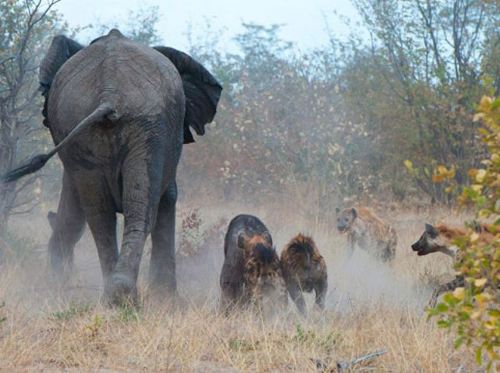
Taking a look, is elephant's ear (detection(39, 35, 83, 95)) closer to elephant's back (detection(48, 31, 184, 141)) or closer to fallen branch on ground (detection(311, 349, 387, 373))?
elephant's back (detection(48, 31, 184, 141))

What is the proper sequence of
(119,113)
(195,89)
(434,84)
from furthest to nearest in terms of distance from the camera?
(434,84) → (195,89) → (119,113)

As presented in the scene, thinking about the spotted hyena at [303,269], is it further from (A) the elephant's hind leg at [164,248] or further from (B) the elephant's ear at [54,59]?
(B) the elephant's ear at [54,59]

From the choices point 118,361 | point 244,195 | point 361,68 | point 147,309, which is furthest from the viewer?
point 361,68

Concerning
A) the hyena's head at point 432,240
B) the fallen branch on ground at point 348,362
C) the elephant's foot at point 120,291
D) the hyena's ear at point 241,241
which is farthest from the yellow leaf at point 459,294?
the hyena's head at point 432,240

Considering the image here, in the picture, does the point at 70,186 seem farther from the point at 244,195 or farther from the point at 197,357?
the point at 244,195

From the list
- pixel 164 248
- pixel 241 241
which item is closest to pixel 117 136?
pixel 164 248

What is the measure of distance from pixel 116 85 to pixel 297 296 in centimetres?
237

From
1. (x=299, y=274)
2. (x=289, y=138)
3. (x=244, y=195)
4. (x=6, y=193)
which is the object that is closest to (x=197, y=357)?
(x=299, y=274)

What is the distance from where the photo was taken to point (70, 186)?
8.51 meters

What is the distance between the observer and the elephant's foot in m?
7.11

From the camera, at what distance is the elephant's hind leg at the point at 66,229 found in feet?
28.7

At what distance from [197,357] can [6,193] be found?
244 inches

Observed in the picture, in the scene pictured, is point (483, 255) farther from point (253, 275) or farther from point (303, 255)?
point (303, 255)

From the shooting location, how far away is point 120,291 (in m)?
7.11
